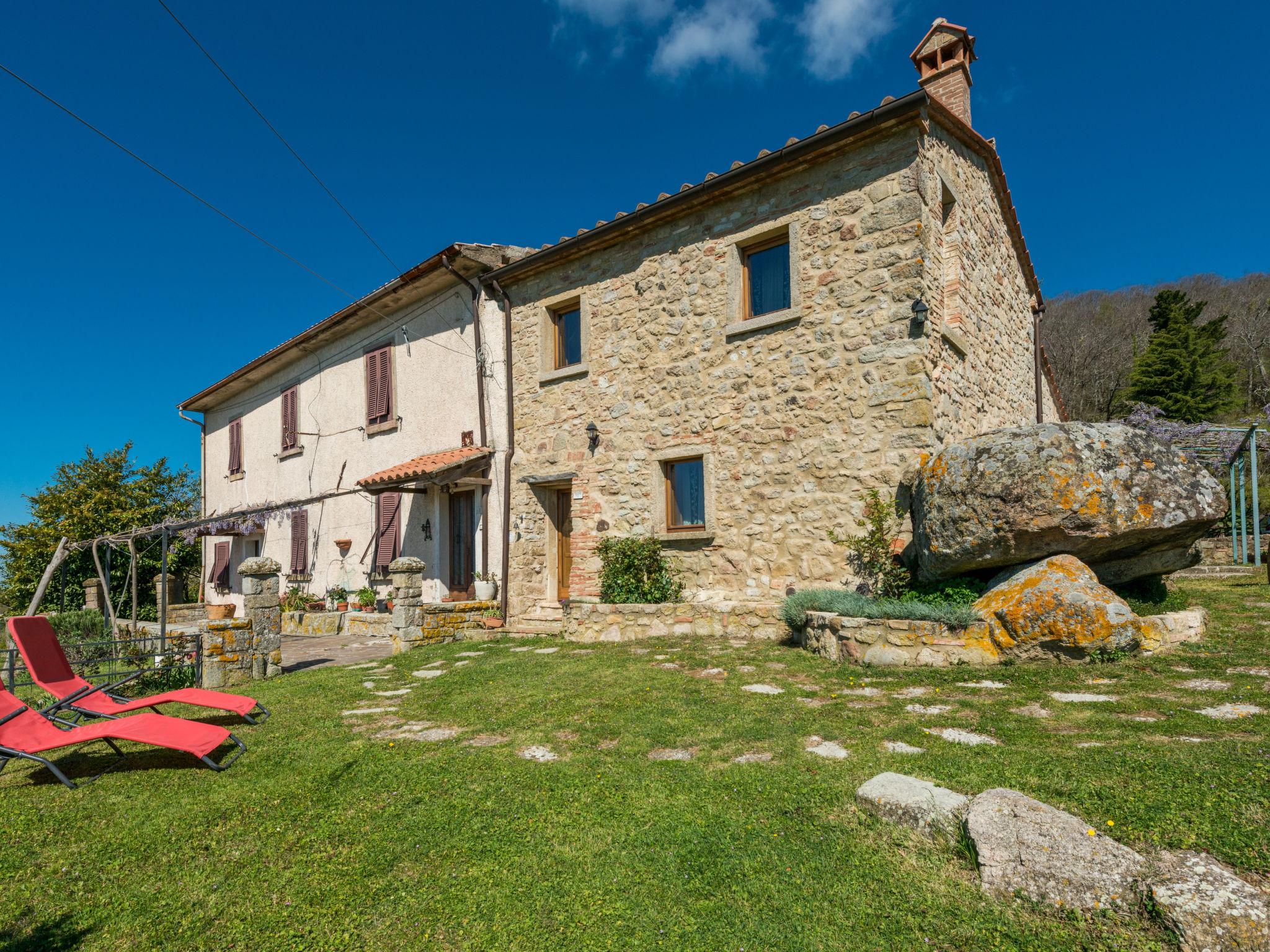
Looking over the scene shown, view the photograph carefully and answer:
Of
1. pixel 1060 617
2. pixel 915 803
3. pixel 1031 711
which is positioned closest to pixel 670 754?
pixel 915 803

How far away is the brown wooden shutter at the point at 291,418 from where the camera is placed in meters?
16.1

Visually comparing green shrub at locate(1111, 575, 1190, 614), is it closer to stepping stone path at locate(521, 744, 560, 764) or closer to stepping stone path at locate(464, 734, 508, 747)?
stepping stone path at locate(521, 744, 560, 764)

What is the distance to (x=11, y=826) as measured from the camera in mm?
3279

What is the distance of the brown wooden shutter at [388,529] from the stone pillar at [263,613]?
16.4 feet

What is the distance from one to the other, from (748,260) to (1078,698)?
6487 mm

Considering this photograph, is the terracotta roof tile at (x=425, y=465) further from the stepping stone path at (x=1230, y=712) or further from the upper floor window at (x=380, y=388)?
the stepping stone path at (x=1230, y=712)

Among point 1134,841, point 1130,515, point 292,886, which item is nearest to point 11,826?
point 292,886

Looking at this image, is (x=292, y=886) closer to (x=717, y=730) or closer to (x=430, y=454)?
(x=717, y=730)

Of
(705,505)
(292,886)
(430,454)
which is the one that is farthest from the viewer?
(430,454)

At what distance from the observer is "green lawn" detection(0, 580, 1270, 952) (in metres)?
2.40

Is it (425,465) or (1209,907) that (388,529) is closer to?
(425,465)

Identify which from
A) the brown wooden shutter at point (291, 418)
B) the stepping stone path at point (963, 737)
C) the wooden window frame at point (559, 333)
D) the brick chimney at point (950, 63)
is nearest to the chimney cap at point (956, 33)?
the brick chimney at point (950, 63)

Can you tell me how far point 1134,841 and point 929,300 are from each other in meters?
6.17

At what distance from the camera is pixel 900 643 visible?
584 centimetres
